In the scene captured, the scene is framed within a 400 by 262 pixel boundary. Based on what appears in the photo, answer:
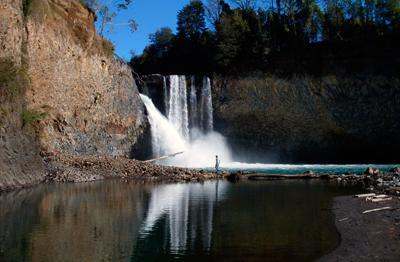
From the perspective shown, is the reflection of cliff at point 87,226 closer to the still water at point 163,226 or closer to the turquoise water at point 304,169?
the still water at point 163,226

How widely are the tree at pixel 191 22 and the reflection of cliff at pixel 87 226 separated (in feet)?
141

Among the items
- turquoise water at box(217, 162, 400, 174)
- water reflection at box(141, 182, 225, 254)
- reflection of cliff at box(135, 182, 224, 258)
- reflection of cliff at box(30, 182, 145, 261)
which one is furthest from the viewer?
turquoise water at box(217, 162, 400, 174)

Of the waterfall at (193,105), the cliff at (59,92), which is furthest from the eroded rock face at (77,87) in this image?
the waterfall at (193,105)

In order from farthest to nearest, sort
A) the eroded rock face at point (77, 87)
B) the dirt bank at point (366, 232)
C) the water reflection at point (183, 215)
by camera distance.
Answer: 1. the eroded rock face at point (77, 87)
2. the water reflection at point (183, 215)
3. the dirt bank at point (366, 232)

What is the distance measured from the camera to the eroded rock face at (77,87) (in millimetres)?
30016

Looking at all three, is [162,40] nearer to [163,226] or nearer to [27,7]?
[27,7]

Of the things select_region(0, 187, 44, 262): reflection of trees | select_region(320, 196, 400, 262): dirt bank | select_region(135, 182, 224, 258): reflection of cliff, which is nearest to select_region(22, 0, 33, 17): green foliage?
select_region(0, 187, 44, 262): reflection of trees

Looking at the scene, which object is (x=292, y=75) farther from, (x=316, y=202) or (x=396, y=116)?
(x=316, y=202)

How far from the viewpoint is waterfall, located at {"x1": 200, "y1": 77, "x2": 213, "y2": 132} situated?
162ft

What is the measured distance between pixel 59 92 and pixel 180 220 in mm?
21474

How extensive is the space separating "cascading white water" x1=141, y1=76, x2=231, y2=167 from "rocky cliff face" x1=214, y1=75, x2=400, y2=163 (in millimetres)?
1154

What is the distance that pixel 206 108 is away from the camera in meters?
49.8

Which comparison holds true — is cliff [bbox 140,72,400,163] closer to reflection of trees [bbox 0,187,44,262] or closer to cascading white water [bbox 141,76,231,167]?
cascading white water [bbox 141,76,231,167]

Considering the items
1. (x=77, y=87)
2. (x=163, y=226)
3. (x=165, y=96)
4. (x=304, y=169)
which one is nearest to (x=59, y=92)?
(x=77, y=87)
